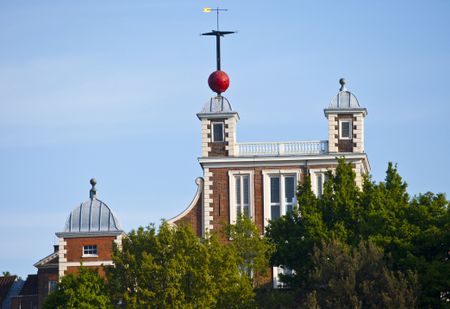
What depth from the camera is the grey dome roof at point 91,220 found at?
109 metres

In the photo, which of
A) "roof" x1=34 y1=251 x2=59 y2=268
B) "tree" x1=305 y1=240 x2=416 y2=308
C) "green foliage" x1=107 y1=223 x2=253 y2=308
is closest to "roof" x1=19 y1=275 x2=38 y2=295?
"roof" x1=34 y1=251 x2=59 y2=268

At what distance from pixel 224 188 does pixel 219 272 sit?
16.3 m

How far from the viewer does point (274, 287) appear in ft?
346

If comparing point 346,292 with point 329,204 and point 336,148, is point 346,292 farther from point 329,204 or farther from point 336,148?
point 336,148

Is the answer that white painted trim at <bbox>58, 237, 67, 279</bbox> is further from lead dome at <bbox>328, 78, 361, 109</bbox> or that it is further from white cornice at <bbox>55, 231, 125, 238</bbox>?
lead dome at <bbox>328, 78, 361, 109</bbox>

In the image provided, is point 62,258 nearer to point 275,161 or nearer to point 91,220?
point 91,220

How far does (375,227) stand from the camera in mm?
92750

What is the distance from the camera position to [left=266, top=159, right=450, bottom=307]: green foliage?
293 feet

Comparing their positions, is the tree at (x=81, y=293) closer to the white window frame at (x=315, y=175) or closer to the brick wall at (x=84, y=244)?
the brick wall at (x=84, y=244)

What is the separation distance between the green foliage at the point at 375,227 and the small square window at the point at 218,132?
11126 millimetres

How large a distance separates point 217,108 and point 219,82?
70.7 inches

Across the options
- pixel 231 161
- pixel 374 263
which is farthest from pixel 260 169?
pixel 374 263

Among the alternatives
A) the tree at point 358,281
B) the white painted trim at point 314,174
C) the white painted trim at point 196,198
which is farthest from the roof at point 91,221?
the tree at point 358,281

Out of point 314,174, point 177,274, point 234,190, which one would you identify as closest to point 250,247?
point 177,274
